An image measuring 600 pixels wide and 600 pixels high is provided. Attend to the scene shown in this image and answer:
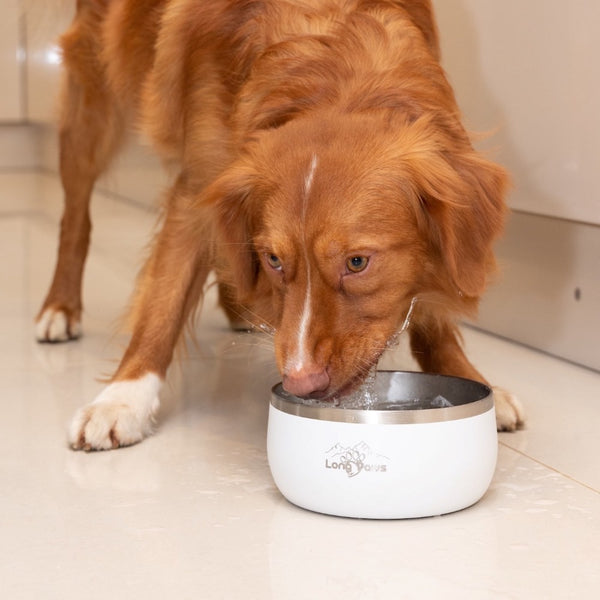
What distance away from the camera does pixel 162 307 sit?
212 centimetres

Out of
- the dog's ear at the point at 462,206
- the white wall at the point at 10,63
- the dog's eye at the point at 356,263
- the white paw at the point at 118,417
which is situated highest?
the dog's ear at the point at 462,206

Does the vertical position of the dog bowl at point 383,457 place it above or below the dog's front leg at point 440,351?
above

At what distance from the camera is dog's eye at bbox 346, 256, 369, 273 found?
1.62 meters

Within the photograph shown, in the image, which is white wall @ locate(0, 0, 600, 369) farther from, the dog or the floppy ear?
the floppy ear

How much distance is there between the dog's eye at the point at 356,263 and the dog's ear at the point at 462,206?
0.15 metres

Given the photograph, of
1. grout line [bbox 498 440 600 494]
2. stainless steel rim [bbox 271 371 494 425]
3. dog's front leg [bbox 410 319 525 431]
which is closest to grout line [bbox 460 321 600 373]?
dog's front leg [bbox 410 319 525 431]

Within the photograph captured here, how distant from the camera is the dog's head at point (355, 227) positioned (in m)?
1.60

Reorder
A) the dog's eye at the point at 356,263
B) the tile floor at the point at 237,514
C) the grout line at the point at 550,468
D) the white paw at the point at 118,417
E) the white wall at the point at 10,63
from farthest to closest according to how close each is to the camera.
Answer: the white wall at the point at 10,63 → the white paw at the point at 118,417 → the grout line at the point at 550,468 → the dog's eye at the point at 356,263 → the tile floor at the point at 237,514

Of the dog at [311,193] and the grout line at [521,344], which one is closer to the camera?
the dog at [311,193]

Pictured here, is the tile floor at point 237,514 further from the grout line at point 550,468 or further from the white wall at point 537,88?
the white wall at point 537,88

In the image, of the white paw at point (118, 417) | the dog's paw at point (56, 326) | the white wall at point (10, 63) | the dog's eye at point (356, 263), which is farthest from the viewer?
the white wall at point (10, 63)

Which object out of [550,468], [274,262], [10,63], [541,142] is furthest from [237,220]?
[10,63]

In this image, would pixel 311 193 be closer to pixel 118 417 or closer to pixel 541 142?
pixel 118 417

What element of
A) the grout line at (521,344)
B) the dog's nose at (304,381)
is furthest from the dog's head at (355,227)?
the grout line at (521,344)
